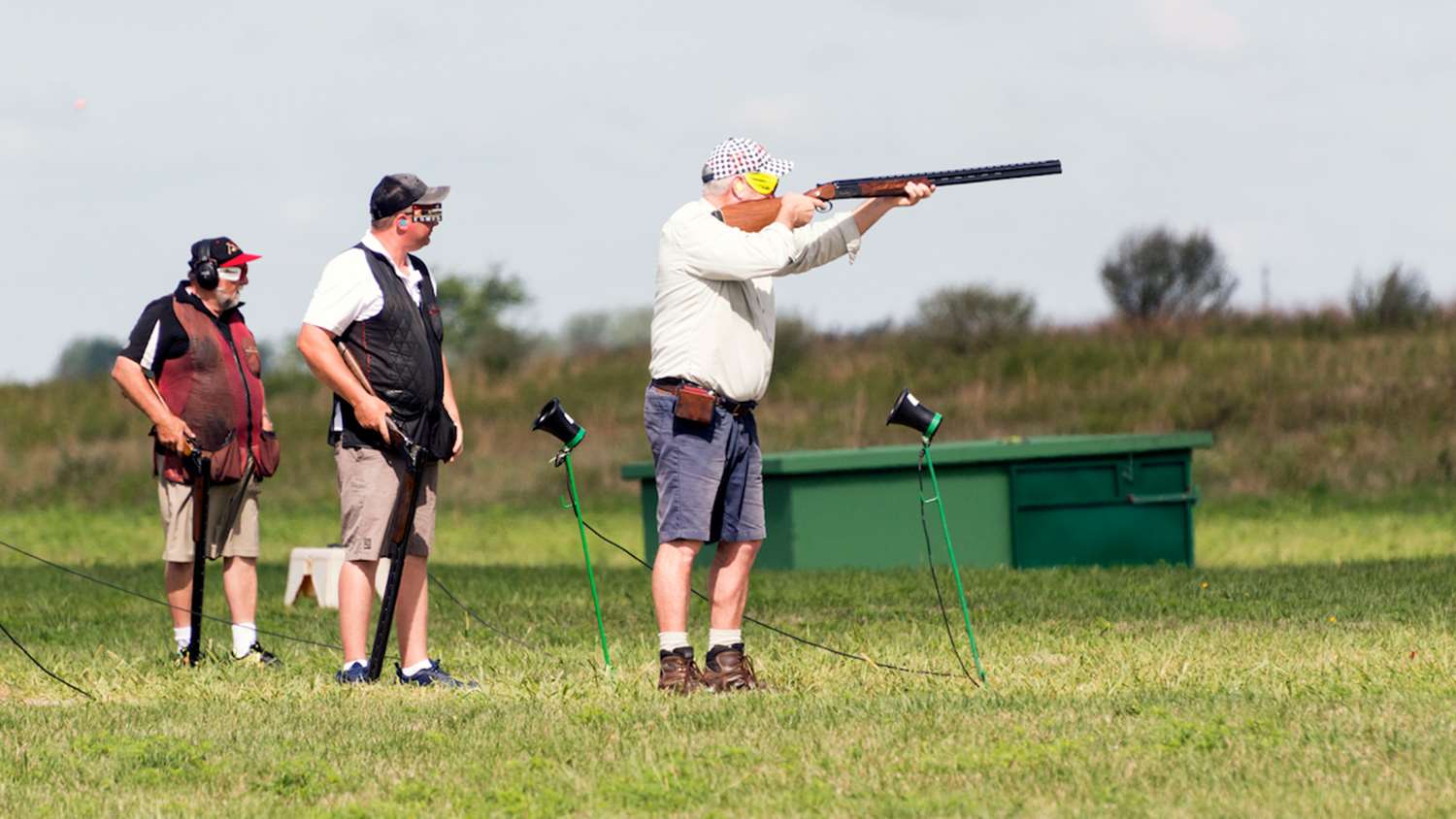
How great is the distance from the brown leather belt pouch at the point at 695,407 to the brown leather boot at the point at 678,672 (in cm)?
90

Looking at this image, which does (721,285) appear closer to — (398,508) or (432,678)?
(398,508)

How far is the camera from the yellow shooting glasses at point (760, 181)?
8016 mm

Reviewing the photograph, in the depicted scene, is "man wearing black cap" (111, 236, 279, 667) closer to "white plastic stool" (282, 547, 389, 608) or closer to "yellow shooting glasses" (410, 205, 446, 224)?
"yellow shooting glasses" (410, 205, 446, 224)

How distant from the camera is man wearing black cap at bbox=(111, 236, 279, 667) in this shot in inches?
373

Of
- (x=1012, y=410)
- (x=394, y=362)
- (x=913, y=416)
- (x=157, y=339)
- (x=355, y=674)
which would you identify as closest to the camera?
(x=913, y=416)

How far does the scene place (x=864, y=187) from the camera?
8039 mm

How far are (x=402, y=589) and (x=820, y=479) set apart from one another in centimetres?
892

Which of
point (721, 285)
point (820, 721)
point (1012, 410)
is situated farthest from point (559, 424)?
point (1012, 410)

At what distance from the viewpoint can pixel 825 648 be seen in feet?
30.8

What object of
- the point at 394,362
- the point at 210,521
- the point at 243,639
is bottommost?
the point at 243,639

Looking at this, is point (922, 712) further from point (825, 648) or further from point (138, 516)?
point (138, 516)

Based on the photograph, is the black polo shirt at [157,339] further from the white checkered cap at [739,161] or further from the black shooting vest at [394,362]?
the white checkered cap at [739,161]

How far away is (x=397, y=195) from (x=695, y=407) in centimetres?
158

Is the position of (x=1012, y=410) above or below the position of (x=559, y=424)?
above
